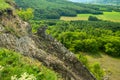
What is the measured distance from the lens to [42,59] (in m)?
22.8

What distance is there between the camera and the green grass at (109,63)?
71850 mm

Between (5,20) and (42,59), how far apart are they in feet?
35.4

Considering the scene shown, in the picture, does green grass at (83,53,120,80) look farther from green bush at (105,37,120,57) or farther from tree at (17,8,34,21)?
tree at (17,8,34,21)

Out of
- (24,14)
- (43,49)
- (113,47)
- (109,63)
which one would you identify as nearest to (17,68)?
(43,49)

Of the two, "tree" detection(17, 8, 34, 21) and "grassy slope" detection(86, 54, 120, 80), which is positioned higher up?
"tree" detection(17, 8, 34, 21)

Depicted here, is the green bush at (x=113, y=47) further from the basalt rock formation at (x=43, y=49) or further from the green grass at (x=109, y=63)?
the basalt rock formation at (x=43, y=49)

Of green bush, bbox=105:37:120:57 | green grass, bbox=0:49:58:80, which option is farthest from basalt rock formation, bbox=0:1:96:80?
green bush, bbox=105:37:120:57

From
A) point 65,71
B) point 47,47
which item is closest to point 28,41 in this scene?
point 47,47

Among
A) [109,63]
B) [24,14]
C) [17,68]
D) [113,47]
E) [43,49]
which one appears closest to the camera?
[17,68]

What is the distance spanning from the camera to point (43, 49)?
27.0 meters

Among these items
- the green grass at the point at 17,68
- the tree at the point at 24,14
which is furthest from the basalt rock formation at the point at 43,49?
the tree at the point at 24,14

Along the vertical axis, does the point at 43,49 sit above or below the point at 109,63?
above

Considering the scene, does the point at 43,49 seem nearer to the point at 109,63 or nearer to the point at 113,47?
the point at 109,63

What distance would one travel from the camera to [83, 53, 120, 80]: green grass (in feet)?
236
